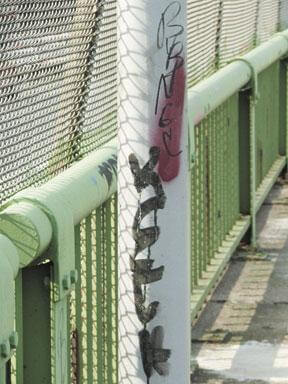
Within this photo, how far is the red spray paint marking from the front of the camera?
12.6ft

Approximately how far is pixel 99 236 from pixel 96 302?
251 millimetres

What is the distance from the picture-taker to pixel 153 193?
3855 mm

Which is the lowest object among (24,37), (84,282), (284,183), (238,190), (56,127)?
(284,183)

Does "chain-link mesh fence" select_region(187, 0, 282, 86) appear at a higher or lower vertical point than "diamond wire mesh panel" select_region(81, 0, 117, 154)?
lower

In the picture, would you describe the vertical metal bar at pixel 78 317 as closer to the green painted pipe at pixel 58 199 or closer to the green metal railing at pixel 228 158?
the green painted pipe at pixel 58 199

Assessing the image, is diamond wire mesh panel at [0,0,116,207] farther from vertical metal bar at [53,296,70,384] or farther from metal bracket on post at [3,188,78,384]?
vertical metal bar at [53,296,70,384]

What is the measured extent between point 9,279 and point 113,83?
2605 millimetres

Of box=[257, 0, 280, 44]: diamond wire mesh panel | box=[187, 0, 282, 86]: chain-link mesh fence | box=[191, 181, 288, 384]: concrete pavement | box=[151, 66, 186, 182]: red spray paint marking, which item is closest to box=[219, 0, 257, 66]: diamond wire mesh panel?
box=[187, 0, 282, 86]: chain-link mesh fence

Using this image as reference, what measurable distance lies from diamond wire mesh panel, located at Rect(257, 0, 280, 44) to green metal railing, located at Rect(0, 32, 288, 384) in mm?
1613

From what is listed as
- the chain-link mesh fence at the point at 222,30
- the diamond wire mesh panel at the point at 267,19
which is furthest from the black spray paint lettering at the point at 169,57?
the diamond wire mesh panel at the point at 267,19

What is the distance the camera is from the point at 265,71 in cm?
1064

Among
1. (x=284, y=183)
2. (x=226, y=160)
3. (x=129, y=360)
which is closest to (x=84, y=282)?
(x=129, y=360)

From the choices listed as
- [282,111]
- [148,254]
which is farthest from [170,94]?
[282,111]

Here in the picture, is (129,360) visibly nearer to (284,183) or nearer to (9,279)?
(9,279)
